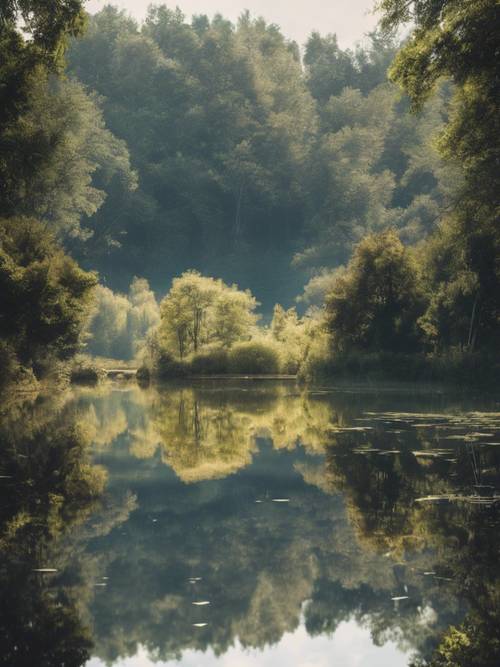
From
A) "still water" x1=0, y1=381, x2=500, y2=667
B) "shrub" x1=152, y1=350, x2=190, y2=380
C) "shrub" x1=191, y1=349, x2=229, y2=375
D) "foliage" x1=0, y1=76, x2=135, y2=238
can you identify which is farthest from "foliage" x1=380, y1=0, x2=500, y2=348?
"shrub" x1=152, y1=350, x2=190, y2=380

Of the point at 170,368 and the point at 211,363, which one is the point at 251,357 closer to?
the point at 211,363

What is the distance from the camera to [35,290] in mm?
28188

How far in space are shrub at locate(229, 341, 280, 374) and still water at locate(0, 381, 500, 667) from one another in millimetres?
30018

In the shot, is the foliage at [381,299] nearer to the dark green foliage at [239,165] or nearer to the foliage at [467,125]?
the foliage at [467,125]

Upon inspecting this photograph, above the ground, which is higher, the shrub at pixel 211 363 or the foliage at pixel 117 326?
the foliage at pixel 117 326

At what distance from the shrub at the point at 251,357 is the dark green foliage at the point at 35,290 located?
14699 millimetres

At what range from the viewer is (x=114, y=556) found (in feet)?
26.7

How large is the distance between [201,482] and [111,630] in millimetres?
6124

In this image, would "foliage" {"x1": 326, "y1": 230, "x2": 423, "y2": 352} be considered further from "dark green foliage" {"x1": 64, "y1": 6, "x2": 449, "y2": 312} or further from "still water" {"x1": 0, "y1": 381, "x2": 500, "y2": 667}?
"dark green foliage" {"x1": 64, "y1": 6, "x2": 449, "y2": 312}

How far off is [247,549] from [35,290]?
2109 cm

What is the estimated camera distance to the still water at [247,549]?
20.1 feet

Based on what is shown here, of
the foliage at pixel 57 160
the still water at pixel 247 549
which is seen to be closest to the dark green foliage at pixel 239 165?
the foliage at pixel 57 160

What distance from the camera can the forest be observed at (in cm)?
2259

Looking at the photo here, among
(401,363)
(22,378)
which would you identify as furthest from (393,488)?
(401,363)
